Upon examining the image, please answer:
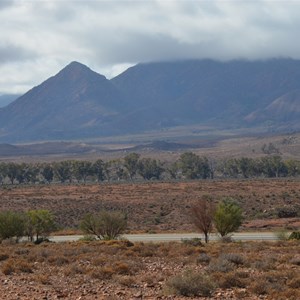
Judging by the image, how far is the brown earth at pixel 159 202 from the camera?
6738cm

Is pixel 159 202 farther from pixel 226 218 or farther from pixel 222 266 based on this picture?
pixel 222 266

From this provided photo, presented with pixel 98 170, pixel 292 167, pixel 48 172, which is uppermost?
pixel 48 172

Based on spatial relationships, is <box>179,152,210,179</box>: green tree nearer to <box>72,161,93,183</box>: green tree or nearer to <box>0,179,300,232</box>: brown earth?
<box>72,161,93,183</box>: green tree

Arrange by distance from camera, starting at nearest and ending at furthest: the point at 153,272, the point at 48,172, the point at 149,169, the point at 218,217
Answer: the point at 153,272 → the point at 218,217 → the point at 48,172 → the point at 149,169

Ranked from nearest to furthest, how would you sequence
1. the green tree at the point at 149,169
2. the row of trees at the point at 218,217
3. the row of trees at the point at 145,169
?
the row of trees at the point at 218,217
the row of trees at the point at 145,169
the green tree at the point at 149,169

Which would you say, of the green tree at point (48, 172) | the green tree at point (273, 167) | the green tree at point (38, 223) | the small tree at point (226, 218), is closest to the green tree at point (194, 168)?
the green tree at point (273, 167)

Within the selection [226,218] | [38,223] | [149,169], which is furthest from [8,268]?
[149,169]

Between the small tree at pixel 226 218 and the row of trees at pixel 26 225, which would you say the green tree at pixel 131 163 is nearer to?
the row of trees at pixel 26 225

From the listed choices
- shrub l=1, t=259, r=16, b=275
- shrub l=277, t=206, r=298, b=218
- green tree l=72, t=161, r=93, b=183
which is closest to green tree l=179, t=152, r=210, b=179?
green tree l=72, t=161, r=93, b=183

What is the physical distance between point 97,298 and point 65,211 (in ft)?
190

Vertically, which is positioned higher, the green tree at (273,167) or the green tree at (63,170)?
the green tree at (63,170)

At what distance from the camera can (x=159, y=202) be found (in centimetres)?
8225

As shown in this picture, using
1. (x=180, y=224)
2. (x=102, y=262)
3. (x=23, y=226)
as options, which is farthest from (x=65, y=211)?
(x=102, y=262)

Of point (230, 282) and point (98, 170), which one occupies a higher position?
point (98, 170)
